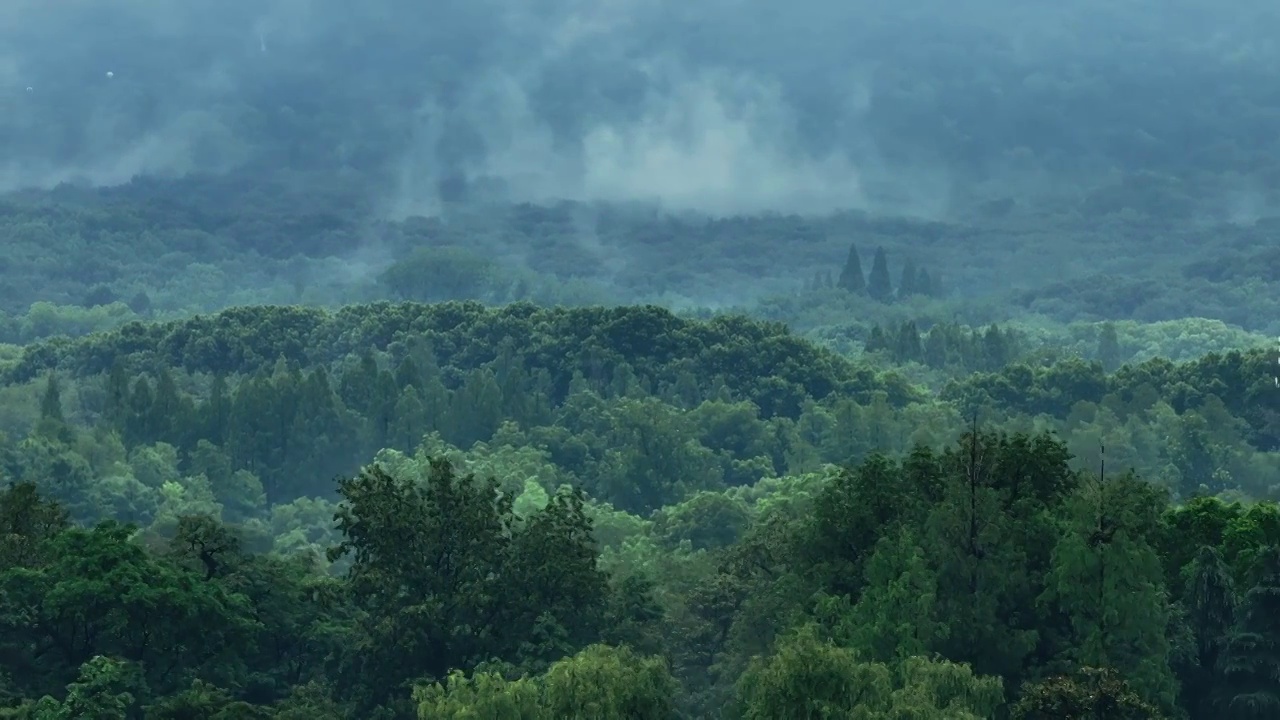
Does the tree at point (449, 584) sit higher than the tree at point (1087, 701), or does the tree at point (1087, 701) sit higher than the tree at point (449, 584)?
the tree at point (449, 584)

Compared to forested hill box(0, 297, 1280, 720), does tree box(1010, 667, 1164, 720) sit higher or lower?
lower

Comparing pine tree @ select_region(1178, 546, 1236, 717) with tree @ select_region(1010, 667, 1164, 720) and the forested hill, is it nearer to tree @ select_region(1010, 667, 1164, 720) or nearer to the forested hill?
the forested hill

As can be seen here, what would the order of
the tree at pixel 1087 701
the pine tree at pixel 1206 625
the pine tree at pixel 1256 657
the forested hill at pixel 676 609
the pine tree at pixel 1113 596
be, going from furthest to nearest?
the pine tree at pixel 1206 625 < the pine tree at pixel 1256 657 < the pine tree at pixel 1113 596 < the forested hill at pixel 676 609 < the tree at pixel 1087 701

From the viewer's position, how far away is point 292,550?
169125 mm

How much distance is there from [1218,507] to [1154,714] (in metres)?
25.8

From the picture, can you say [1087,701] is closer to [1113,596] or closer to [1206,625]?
[1113,596]

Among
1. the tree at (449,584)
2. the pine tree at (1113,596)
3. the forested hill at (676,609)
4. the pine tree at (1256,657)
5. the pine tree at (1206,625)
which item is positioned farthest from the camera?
the tree at (449,584)

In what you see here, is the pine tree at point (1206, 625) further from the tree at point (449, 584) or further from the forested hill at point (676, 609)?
the tree at point (449, 584)

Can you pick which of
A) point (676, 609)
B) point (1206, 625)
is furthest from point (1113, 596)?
point (676, 609)

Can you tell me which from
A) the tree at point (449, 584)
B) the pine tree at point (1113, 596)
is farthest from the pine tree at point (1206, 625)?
the tree at point (449, 584)

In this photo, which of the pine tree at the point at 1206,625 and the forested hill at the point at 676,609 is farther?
the pine tree at the point at 1206,625

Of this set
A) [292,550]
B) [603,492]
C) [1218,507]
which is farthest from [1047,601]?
[603,492]

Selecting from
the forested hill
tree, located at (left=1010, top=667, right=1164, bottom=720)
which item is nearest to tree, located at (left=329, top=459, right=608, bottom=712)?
the forested hill

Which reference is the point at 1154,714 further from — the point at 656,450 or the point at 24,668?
the point at 656,450
